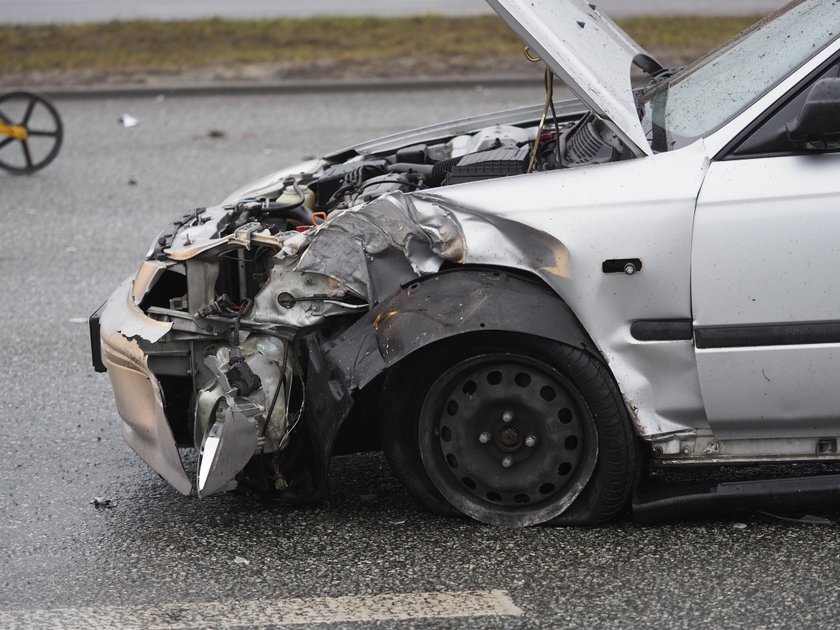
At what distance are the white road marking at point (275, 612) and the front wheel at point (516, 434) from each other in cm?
47

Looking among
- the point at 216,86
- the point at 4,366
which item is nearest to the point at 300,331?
the point at 4,366

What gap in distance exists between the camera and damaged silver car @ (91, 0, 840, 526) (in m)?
3.78

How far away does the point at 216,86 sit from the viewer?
12.8m

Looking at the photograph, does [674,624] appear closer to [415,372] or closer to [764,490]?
[764,490]

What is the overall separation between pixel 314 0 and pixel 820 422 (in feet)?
50.9

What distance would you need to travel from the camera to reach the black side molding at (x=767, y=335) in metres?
3.76

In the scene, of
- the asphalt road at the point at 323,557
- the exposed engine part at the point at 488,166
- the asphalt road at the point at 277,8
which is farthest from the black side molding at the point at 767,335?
the asphalt road at the point at 277,8

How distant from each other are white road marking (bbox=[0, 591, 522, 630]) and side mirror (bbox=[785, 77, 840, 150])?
64.5 inches

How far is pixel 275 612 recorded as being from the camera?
3.66 meters

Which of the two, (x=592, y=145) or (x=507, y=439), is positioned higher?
(x=592, y=145)

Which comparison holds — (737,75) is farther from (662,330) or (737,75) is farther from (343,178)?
(343,178)

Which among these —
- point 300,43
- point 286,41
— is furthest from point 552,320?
point 286,41

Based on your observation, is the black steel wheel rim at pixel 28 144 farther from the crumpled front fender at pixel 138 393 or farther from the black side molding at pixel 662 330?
the black side molding at pixel 662 330

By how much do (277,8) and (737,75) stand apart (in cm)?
1401
